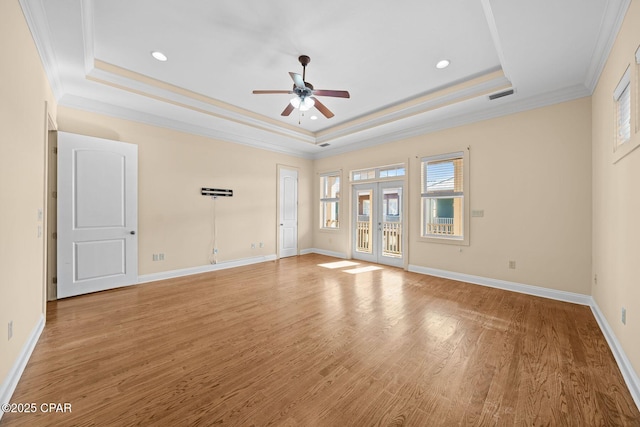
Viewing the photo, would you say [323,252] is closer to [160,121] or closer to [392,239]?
[392,239]

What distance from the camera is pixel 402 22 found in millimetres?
2645

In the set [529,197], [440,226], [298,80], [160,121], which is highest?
[160,121]

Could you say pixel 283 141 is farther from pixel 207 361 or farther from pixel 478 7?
pixel 207 361

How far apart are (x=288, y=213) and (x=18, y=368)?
5394mm

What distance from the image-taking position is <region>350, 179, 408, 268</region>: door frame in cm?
550

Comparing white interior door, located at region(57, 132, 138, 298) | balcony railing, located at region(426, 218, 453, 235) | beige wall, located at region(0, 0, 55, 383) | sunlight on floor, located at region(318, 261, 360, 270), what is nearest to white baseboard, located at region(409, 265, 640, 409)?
balcony railing, located at region(426, 218, 453, 235)

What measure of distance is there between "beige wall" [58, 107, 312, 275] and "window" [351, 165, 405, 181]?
2123mm

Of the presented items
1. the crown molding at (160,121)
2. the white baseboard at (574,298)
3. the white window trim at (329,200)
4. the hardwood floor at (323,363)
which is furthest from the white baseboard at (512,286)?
the crown molding at (160,121)

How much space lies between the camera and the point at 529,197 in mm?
3943

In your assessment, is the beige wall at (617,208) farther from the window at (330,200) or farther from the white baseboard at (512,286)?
the window at (330,200)

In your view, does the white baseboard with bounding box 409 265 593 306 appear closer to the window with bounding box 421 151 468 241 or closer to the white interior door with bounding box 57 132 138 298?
the window with bounding box 421 151 468 241

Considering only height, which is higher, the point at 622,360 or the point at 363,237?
the point at 363,237

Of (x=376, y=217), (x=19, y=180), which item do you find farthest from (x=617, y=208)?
(x=19, y=180)

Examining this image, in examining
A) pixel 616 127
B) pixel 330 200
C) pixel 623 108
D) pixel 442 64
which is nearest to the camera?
pixel 623 108
